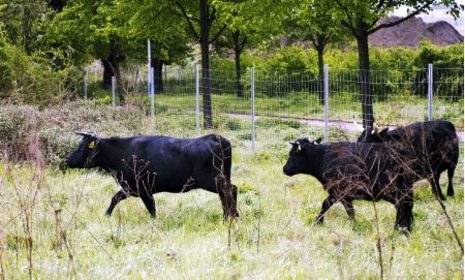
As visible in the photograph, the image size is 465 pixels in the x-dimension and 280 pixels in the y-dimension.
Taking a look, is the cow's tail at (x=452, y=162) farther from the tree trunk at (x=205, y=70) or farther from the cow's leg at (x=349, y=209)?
the tree trunk at (x=205, y=70)

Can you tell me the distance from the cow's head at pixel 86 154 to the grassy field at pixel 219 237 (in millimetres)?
468

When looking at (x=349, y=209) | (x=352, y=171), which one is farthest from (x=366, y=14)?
(x=349, y=209)

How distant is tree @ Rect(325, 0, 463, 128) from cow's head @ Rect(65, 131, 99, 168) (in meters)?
5.43

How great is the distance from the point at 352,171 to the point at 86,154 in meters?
3.65

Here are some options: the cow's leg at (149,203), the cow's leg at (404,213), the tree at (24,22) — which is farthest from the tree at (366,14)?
the tree at (24,22)

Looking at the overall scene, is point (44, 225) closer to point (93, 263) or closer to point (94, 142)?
point (93, 263)

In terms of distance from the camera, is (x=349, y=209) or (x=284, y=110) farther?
(x=284, y=110)

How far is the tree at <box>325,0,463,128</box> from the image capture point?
40.3ft

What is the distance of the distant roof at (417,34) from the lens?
4144cm

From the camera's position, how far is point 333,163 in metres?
8.03

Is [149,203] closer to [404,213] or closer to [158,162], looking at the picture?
[158,162]

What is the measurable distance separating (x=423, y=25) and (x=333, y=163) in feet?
121

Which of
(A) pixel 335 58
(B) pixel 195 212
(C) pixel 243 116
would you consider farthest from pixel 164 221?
(A) pixel 335 58

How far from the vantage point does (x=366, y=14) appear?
12.2 metres
